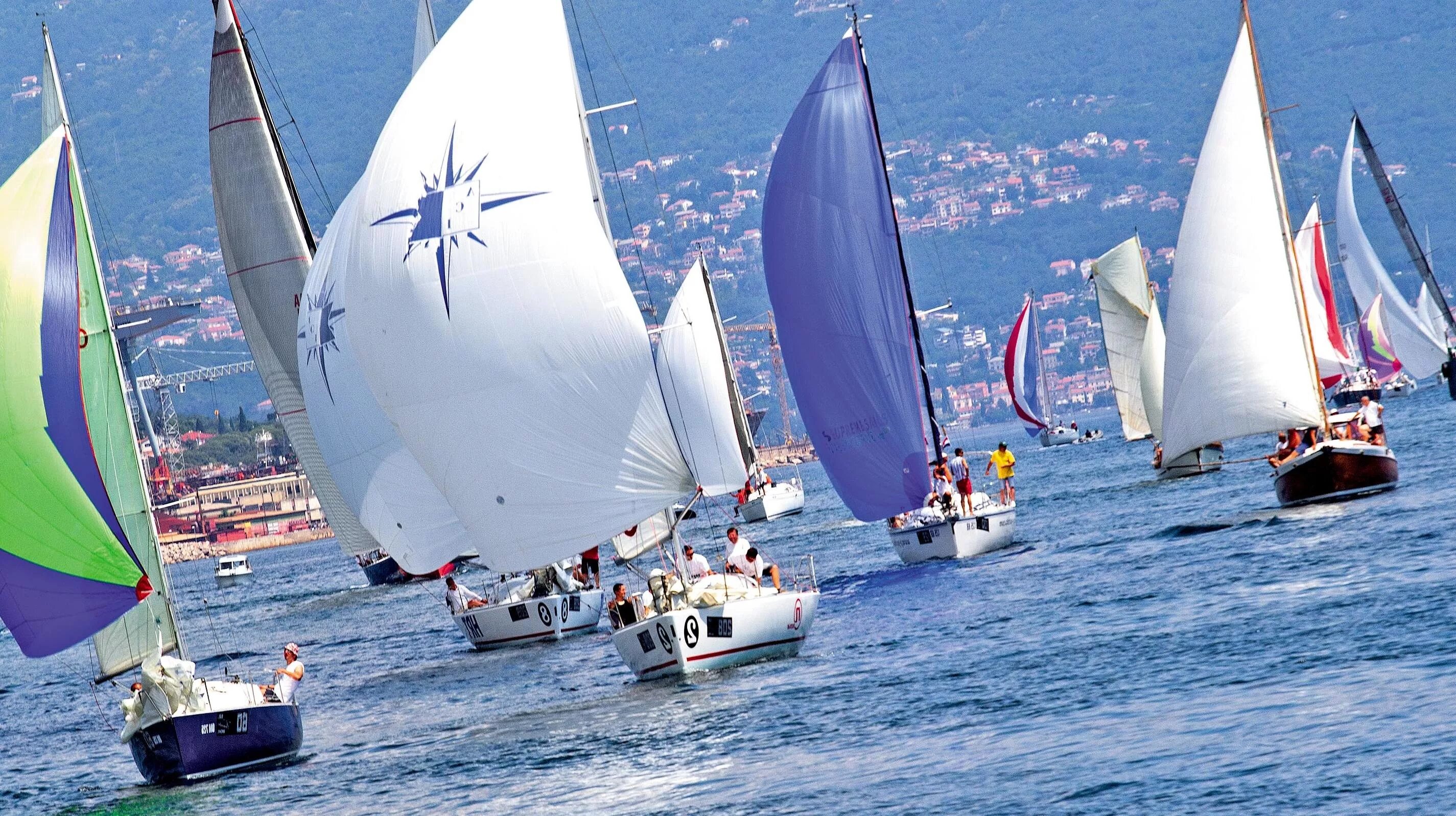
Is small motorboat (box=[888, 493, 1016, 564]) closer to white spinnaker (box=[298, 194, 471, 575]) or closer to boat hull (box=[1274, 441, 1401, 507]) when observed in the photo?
boat hull (box=[1274, 441, 1401, 507])

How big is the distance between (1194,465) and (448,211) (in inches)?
943

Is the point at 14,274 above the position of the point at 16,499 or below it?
above

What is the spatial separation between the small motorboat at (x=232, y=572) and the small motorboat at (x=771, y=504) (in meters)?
29.0

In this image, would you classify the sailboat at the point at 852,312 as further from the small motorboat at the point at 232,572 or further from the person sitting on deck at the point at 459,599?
the small motorboat at the point at 232,572

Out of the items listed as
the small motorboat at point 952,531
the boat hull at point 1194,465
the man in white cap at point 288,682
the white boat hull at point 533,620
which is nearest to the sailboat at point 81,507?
the man in white cap at point 288,682

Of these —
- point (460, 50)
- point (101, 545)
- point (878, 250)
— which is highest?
point (460, 50)

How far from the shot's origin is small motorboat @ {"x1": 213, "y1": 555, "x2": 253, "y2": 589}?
3132 inches

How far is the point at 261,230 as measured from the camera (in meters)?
36.2

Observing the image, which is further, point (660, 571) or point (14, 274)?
point (660, 571)

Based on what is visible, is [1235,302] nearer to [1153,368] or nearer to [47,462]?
[47,462]

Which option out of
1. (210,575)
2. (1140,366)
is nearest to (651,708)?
(1140,366)

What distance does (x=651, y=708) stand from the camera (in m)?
18.9

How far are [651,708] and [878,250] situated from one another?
1049 centimetres

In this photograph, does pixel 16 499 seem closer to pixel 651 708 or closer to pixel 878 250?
pixel 651 708
